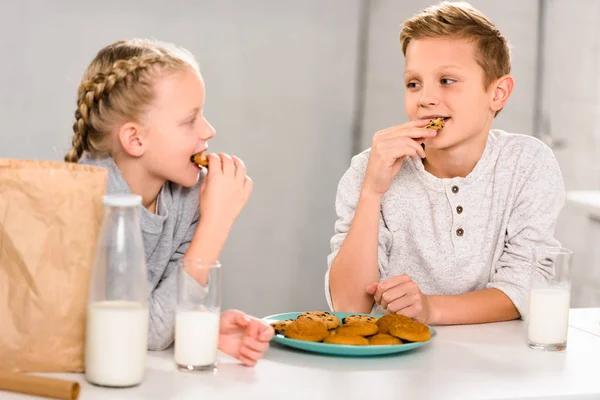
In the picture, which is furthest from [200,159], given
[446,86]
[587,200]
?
[587,200]

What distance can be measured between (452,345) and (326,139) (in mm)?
2806

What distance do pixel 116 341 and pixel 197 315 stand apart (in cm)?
13

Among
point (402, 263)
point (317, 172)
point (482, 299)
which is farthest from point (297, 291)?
point (482, 299)

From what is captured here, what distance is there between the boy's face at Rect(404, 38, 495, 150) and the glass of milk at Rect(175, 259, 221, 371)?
0.81 m

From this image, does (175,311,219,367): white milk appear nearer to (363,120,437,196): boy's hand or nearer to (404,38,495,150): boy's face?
(363,120,437,196): boy's hand

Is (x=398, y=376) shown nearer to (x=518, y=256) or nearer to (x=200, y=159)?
(x=200, y=159)

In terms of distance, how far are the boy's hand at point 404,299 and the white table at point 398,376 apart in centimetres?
10

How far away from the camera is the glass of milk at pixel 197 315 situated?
1.19m

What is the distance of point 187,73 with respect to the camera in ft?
5.04

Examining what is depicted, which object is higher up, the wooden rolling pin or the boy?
the boy

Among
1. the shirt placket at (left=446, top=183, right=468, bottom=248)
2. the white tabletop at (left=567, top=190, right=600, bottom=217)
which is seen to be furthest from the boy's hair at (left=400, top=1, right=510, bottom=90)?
the white tabletop at (left=567, top=190, right=600, bottom=217)

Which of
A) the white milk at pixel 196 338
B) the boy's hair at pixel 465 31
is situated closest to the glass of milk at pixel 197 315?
the white milk at pixel 196 338

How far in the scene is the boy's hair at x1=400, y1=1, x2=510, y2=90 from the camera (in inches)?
74.4

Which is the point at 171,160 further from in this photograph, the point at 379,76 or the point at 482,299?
the point at 379,76
